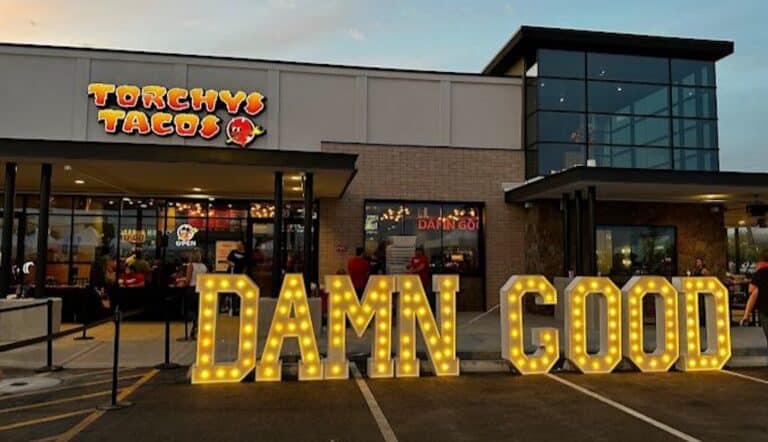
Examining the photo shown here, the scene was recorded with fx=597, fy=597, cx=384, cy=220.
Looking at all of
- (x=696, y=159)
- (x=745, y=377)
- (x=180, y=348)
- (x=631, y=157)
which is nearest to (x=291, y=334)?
(x=180, y=348)

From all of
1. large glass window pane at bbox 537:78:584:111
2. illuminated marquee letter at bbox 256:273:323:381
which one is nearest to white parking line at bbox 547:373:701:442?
illuminated marquee letter at bbox 256:273:323:381

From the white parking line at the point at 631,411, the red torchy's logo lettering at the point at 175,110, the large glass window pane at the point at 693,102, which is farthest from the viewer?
the large glass window pane at the point at 693,102

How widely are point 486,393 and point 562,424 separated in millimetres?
1567

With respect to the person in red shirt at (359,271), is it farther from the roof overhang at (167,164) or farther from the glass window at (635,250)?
the glass window at (635,250)

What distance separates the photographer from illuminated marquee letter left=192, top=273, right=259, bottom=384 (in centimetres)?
808

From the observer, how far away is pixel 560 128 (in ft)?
55.0

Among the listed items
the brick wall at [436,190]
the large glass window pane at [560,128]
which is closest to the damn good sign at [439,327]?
the brick wall at [436,190]

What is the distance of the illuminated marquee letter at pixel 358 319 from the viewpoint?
8.49 meters

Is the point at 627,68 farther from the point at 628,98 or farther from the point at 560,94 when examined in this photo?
the point at 560,94

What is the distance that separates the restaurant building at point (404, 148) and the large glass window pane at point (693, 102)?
0.13 ft

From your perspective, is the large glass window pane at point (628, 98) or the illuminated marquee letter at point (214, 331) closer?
the illuminated marquee letter at point (214, 331)

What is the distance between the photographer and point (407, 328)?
8.70 meters

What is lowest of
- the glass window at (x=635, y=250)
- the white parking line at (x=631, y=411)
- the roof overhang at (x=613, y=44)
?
the white parking line at (x=631, y=411)

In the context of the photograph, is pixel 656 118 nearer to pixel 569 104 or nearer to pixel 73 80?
pixel 569 104
